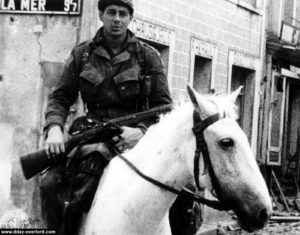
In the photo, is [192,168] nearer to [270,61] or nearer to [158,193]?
[158,193]

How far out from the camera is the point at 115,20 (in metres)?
5.09

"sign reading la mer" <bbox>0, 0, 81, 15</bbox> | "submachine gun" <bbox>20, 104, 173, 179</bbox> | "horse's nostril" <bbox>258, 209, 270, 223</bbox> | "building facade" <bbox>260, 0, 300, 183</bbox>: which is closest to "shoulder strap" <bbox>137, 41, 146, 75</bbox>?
"submachine gun" <bbox>20, 104, 173, 179</bbox>

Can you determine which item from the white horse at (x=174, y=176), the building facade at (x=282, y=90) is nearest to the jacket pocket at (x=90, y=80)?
the white horse at (x=174, y=176)

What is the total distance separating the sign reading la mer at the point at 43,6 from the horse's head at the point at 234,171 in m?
6.91

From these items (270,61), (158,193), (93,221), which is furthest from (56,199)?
(270,61)

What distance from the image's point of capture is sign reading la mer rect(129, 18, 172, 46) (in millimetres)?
11766

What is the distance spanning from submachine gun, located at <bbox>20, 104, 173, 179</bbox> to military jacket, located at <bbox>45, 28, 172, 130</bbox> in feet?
0.75

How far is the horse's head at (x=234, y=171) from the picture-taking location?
387 centimetres

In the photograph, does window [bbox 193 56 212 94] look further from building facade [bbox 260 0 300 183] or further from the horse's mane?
the horse's mane

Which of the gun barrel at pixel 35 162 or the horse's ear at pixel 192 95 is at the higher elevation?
the horse's ear at pixel 192 95

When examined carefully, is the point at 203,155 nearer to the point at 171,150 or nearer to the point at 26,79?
the point at 171,150

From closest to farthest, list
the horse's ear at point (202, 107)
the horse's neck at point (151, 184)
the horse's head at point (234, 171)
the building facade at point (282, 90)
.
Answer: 1. the horse's head at point (234, 171)
2. the horse's ear at point (202, 107)
3. the horse's neck at point (151, 184)
4. the building facade at point (282, 90)

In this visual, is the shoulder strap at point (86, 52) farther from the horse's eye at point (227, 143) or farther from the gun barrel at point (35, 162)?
the horse's eye at point (227, 143)

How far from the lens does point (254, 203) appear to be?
386 centimetres
